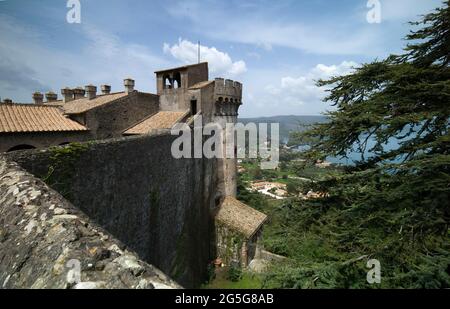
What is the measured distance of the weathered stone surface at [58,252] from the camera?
1957 millimetres

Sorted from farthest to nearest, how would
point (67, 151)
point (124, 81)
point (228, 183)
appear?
point (228, 183) → point (124, 81) → point (67, 151)

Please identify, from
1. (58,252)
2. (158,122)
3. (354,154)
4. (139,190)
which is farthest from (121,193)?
(158,122)

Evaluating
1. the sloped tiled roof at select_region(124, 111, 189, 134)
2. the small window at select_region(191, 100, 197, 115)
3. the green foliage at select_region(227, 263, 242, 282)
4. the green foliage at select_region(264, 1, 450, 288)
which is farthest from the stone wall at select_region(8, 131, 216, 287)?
the small window at select_region(191, 100, 197, 115)

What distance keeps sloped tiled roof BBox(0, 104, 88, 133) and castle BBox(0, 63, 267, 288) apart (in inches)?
2.1

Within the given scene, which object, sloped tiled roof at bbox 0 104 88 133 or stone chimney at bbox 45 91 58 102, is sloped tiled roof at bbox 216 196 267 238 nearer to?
sloped tiled roof at bbox 0 104 88 133

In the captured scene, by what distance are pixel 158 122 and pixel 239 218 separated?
8214mm

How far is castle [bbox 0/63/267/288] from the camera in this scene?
88.4 inches

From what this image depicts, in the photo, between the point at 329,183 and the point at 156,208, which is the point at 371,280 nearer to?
the point at 329,183

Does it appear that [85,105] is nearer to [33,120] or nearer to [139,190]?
[33,120]

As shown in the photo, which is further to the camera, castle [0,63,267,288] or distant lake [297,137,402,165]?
distant lake [297,137,402,165]

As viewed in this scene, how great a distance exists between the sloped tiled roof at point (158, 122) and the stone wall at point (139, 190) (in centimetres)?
346
